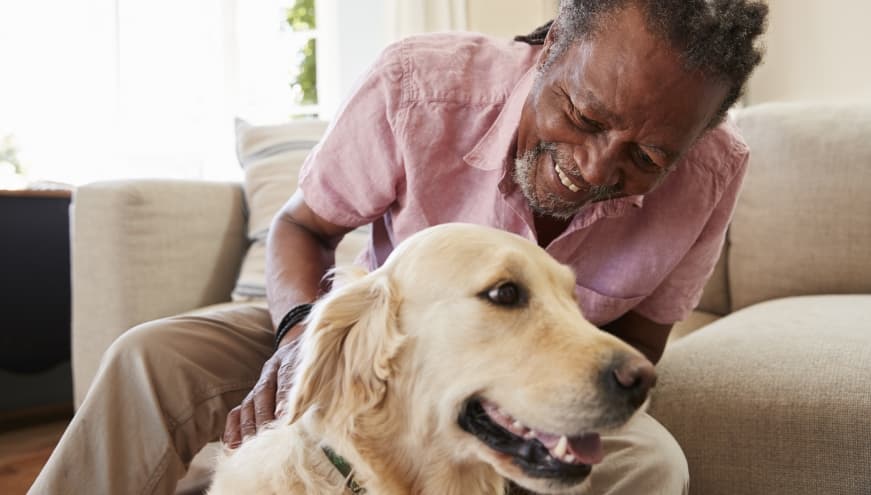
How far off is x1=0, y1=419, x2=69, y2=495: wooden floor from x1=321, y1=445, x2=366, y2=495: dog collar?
1587 millimetres

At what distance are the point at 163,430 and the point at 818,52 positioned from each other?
9.25ft

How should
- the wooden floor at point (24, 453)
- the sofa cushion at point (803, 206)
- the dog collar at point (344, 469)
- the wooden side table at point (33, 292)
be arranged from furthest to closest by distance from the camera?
the wooden side table at point (33, 292)
the wooden floor at point (24, 453)
the sofa cushion at point (803, 206)
the dog collar at point (344, 469)

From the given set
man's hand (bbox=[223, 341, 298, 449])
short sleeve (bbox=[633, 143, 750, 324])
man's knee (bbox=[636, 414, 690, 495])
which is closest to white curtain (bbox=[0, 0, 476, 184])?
short sleeve (bbox=[633, 143, 750, 324])

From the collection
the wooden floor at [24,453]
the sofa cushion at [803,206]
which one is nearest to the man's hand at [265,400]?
the wooden floor at [24,453]

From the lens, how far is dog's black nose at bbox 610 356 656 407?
0.87m

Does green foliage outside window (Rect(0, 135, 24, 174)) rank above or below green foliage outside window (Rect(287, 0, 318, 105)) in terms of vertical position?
below

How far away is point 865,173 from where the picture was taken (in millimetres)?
2000

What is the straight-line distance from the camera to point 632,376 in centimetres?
87

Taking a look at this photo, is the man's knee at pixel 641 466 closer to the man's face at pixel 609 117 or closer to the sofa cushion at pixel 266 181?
the man's face at pixel 609 117

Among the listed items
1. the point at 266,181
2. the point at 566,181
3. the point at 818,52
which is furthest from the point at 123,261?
the point at 818,52

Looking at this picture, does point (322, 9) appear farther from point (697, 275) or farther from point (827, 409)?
point (827, 409)

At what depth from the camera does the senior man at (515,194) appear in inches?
45.6

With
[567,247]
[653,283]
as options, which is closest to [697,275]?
[653,283]

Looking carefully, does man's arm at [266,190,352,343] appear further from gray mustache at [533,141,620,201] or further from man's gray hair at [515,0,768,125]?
man's gray hair at [515,0,768,125]
